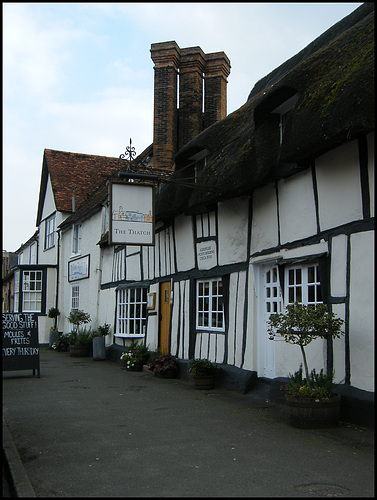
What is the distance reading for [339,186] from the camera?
731 centimetres

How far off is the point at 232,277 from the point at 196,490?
5991 millimetres

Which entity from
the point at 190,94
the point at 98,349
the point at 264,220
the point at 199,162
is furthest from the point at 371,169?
the point at 190,94

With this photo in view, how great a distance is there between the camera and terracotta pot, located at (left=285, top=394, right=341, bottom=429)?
6477 mm

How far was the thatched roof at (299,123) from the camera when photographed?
6445 millimetres

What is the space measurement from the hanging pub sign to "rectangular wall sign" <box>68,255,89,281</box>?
32.3ft

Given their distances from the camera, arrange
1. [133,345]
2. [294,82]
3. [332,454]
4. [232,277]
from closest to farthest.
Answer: [332,454], [294,82], [232,277], [133,345]

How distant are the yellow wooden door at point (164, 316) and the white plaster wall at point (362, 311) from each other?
6671mm

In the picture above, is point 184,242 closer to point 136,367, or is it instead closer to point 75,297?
point 136,367

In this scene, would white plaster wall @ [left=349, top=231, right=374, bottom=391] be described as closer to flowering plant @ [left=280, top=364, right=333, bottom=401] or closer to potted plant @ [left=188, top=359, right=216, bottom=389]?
flowering plant @ [left=280, top=364, right=333, bottom=401]

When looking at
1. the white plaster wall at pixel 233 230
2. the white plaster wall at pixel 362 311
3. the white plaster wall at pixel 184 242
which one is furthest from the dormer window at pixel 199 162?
the white plaster wall at pixel 362 311

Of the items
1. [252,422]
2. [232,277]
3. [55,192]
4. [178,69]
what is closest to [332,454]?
[252,422]

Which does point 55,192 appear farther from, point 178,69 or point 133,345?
point 133,345

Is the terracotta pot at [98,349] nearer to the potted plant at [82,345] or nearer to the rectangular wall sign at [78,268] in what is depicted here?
the potted plant at [82,345]

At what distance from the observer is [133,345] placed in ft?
45.2
